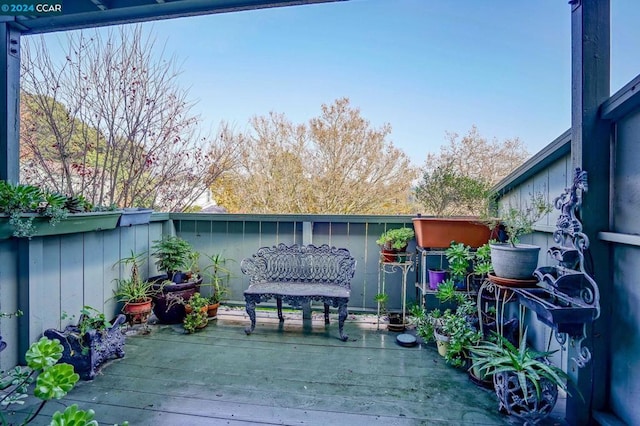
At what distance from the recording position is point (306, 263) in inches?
119

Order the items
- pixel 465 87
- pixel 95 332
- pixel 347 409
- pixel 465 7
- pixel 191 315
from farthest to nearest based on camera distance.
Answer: pixel 465 87 → pixel 465 7 → pixel 191 315 → pixel 95 332 → pixel 347 409

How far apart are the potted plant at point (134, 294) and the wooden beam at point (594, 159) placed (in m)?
3.15

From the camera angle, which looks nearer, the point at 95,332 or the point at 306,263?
the point at 95,332

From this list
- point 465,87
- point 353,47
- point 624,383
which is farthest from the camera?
point 353,47

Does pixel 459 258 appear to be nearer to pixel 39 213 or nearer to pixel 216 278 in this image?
pixel 216 278

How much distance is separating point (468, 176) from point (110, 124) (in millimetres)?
3826

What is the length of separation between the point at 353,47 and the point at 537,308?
369 centimetres

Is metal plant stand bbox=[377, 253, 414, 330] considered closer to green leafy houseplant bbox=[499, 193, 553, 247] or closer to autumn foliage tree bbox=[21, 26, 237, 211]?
green leafy houseplant bbox=[499, 193, 553, 247]

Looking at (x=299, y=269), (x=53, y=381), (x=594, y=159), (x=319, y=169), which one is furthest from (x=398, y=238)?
(x=53, y=381)

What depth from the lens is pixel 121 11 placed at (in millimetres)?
2158

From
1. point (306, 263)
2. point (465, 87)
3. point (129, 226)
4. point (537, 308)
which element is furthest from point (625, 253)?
point (129, 226)

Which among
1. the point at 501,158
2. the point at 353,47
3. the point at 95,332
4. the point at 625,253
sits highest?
the point at 353,47

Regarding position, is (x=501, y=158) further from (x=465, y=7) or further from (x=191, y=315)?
(x=191, y=315)

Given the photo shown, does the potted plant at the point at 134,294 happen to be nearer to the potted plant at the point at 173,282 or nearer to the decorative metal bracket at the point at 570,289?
the potted plant at the point at 173,282
